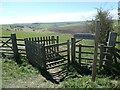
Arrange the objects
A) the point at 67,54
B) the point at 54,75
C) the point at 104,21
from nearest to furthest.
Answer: the point at 54,75
the point at 67,54
the point at 104,21

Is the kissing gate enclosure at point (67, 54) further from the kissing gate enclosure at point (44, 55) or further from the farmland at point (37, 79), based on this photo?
the farmland at point (37, 79)

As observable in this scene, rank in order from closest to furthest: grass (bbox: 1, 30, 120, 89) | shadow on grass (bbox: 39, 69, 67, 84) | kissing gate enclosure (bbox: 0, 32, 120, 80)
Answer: grass (bbox: 1, 30, 120, 89)
shadow on grass (bbox: 39, 69, 67, 84)
kissing gate enclosure (bbox: 0, 32, 120, 80)

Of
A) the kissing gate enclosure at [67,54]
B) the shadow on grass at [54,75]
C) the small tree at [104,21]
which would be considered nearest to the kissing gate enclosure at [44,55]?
the kissing gate enclosure at [67,54]

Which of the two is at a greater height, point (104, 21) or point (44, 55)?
point (104, 21)

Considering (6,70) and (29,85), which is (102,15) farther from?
(29,85)

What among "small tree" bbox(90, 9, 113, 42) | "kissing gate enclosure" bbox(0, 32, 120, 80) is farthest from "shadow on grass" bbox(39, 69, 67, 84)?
"small tree" bbox(90, 9, 113, 42)

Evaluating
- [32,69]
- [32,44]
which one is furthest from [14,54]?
[32,69]

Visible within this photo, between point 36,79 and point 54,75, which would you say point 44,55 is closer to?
point 54,75

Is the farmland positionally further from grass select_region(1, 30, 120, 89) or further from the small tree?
the small tree

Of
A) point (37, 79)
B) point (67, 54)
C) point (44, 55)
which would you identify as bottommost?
point (37, 79)

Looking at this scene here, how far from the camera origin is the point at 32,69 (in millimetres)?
10703

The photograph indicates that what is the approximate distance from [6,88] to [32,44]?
171 inches

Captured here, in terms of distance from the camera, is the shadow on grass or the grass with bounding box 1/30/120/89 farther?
the shadow on grass

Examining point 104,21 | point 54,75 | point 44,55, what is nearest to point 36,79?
point 54,75
